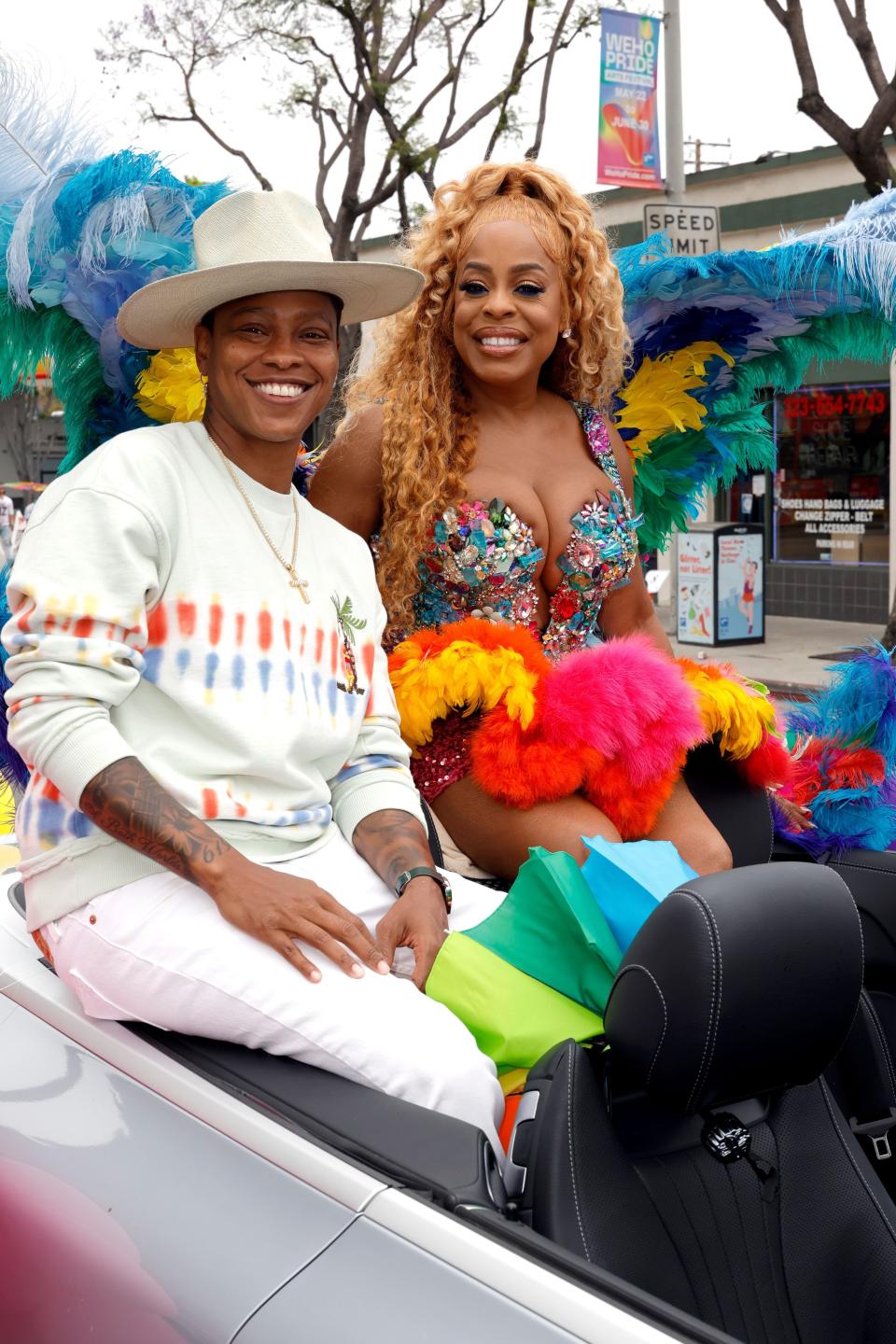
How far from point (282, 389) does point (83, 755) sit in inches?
28.1

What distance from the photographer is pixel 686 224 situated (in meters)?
9.94

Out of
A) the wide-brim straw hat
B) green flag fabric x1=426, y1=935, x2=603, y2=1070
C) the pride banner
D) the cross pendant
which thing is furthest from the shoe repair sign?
green flag fabric x1=426, y1=935, x2=603, y2=1070

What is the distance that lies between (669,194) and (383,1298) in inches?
428

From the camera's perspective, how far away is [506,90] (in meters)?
14.1

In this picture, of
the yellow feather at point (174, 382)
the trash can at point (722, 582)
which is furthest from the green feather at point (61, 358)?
the trash can at point (722, 582)

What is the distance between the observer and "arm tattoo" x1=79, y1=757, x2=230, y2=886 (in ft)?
5.88

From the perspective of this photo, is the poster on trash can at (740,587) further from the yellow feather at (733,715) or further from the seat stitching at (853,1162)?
the seat stitching at (853,1162)

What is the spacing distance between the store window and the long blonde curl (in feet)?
39.9

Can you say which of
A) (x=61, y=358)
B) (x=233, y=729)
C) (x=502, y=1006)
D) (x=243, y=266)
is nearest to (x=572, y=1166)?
(x=502, y=1006)

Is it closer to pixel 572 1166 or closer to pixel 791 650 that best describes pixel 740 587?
pixel 791 650

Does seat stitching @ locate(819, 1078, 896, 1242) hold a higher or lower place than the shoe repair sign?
lower

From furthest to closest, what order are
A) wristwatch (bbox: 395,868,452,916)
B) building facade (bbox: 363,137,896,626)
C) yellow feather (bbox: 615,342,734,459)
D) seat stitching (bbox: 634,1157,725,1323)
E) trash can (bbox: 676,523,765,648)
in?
building facade (bbox: 363,137,896,626) → trash can (bbox: 676,523,765,648) → yellow feather (bbox: 615,342,734,459) → wristwatch (bbox: 395,868,452,916) → seat stitching (bbox: 634,1157,725,1323)

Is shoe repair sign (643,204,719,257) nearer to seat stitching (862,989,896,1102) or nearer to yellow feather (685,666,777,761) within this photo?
yellow feather (685,666,777,761)

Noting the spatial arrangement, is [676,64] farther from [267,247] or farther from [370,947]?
[370,947]
